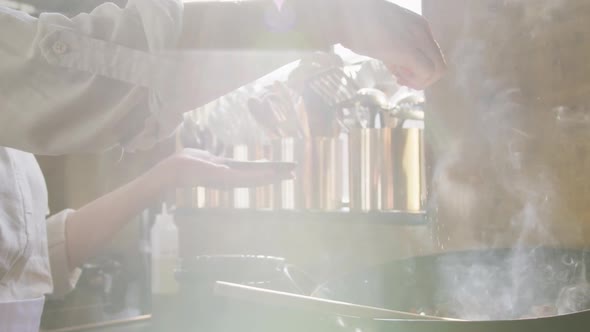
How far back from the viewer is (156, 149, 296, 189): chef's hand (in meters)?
1.16

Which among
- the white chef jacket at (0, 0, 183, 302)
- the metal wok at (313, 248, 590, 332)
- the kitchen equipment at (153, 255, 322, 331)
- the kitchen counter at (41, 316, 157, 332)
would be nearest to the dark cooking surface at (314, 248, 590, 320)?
the metal wok at (313, 248, 590, 332)

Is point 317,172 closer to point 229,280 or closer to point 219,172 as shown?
point 219,172

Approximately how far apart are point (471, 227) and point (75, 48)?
2.46ft

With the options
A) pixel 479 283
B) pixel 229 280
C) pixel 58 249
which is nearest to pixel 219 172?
pixel 229 280

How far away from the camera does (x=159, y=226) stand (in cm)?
177

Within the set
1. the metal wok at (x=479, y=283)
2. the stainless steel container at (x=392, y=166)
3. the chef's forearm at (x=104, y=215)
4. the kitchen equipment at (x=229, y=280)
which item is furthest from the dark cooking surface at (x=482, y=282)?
→ the chef's forearm at (x=104, y=215)

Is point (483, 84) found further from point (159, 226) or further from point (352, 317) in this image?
point (159, 226)

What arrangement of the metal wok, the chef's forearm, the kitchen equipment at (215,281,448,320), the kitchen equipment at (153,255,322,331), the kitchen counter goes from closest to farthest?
the kitchen equipment at (215,281,448,320)
the metal wok
the kitchen equipment at (153,255,322,331)
the chef's forearm
the kitchen counter

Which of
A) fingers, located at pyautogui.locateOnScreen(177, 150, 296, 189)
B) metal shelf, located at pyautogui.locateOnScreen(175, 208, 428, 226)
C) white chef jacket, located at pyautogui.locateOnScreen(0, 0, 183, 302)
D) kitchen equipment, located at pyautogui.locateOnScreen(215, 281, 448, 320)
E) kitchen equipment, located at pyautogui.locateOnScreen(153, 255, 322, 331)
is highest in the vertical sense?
white chef jacket, located at pyautogui.locateOnScreen(0, 0, 183, 302)

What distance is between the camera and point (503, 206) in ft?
3.29

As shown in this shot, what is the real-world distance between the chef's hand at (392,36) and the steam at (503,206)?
1.33ft

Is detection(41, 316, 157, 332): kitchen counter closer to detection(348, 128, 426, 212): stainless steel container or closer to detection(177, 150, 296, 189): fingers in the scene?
detection(177, 150, 296, 189): fingers

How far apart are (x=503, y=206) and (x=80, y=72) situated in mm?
740

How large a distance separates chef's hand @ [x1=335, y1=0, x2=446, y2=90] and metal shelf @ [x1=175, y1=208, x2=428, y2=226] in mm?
628
